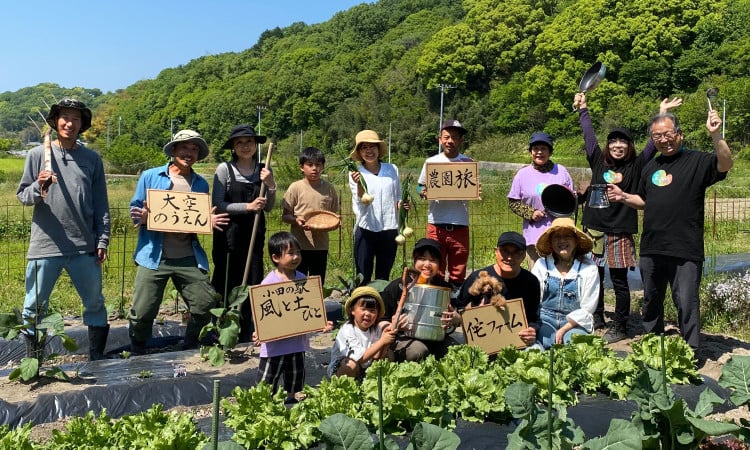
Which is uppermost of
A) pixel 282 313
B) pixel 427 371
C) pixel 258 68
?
pixel 258 68

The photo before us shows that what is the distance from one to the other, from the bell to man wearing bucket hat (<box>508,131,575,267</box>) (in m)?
0.16

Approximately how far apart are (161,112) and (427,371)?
8758cm

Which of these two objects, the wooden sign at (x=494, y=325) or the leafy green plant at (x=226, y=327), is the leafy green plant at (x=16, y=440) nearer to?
the leafy green plant at (x=226, y=327)

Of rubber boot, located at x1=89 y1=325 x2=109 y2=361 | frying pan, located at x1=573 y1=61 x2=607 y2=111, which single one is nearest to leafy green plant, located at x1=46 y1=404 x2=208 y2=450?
rubber boot, located at x1=89 y1=325 x2=109 y2=361

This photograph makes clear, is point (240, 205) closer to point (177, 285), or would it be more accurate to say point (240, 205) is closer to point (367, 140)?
point (177, 285)

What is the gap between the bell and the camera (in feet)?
16.1

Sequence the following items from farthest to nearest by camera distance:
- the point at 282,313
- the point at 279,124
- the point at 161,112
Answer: the point at 161,112 → the point at 279,124 → the point at 282,313

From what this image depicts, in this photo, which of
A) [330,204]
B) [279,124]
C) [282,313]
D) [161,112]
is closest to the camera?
[282,313]

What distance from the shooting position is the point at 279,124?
65.0m

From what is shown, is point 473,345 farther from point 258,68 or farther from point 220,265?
point 258,68

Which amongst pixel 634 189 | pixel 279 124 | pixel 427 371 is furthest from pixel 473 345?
pixel 279 124

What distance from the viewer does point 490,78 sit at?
5516cm

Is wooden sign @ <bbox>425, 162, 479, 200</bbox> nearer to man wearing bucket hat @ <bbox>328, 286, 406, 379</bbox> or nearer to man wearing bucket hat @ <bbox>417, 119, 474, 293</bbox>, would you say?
man wearing bucket hat @ <bbox>417, 119, 474, 293</bbox>

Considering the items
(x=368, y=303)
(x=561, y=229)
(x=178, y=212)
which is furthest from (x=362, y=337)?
(x=178, y=212)
